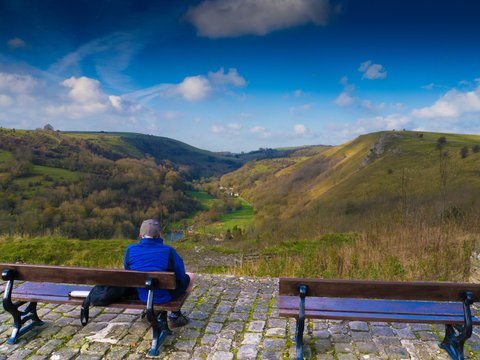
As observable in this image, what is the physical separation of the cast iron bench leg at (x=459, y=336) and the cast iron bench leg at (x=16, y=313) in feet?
17.1

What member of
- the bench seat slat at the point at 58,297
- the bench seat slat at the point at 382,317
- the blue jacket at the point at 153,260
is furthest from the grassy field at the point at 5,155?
the bench seat slat at the point at 382,317

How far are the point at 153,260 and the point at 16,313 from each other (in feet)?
6.40

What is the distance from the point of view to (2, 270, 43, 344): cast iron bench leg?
3494mm

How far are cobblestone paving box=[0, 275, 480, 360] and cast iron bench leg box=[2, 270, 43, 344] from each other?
0.31 feet

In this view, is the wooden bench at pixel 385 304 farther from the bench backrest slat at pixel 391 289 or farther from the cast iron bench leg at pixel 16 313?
the cast iron bench leg at pixel 16 313

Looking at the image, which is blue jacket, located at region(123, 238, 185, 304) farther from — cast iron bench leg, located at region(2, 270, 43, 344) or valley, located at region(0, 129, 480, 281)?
valley, located at region(0, 129, 480, 281)

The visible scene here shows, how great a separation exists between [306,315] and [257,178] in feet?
446

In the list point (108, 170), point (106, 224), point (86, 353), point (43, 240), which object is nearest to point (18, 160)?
point (108, 170)

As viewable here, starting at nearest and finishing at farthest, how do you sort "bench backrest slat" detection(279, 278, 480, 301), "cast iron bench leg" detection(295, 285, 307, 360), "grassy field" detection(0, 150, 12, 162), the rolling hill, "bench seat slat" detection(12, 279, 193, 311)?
"bench backrest slat" detection(279, 278, 480, 301) < "cast iron bench leg" detection(295, 285, 307, 360) < "bench seat slat" detection(12, 279, 193, 311) < the rolling hill < "grassy field" detection(0, 150, 12, 162)

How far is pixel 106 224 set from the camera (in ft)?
174

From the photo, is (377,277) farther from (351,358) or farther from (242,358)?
(242,358)

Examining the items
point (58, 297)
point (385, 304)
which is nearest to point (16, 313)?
point (58, 297)

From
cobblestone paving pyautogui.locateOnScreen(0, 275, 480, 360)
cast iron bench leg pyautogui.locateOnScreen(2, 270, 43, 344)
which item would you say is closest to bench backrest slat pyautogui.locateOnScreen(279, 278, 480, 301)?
cobblestone paving pyautogui.locateOnScreen(0, 275, 480, 360)

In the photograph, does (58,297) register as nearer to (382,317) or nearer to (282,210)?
(382,317)
